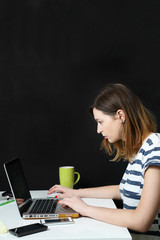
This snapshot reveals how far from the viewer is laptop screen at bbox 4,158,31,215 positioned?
4.20 feet

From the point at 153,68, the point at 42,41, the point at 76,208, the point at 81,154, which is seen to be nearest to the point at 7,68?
the point at 42,41

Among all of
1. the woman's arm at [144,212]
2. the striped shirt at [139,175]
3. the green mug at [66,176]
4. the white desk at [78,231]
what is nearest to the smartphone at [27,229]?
the white desk at [78,231]

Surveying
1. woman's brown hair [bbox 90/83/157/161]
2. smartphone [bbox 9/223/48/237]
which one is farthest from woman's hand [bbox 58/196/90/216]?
woman's brown hair [bbox 90/83/157/161]

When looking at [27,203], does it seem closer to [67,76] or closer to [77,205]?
[77,205]

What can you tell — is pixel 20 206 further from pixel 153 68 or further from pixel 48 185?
pixel 153 68

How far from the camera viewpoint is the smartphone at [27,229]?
1.02 meters

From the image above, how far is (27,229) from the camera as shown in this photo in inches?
41.3

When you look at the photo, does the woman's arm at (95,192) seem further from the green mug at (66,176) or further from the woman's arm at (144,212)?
the woman's arm at (144,212)

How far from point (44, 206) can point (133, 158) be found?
444mm

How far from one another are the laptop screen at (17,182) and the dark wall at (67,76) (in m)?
0.38

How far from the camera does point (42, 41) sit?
6.12 ft

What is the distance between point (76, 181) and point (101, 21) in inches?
38.3

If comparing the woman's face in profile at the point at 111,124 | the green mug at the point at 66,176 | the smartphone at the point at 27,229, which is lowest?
the green mug at the point at 66,176

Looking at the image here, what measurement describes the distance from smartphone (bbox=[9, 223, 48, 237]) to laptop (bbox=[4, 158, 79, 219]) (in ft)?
0.41
